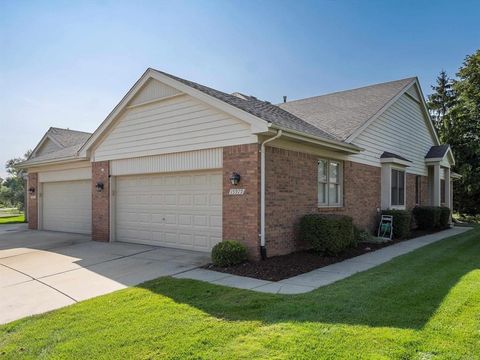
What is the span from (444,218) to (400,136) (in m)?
4.78

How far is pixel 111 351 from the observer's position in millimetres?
4152

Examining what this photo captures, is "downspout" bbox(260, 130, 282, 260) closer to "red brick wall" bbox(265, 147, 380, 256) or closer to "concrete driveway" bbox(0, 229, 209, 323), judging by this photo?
"red brick wall" bbox(265, 147, 380, 256)

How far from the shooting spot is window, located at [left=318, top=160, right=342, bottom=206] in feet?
36.7

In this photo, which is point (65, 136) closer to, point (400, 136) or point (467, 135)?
point (400, 136)

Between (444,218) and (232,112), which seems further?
(444,218)

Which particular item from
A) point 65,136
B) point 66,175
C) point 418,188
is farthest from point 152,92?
point 65,136

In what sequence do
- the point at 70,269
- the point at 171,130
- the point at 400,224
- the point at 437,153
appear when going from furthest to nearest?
the point at 437,153 → the point at 400,224 → the point at 171,130 → the point at 70,269

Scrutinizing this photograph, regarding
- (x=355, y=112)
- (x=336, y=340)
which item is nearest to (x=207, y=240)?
(x=336, y=340)

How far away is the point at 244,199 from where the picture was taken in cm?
888

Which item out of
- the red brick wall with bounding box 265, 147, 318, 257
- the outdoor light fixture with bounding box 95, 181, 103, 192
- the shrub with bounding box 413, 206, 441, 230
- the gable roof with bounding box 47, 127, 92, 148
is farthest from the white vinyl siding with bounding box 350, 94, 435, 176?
the gable roof with bounding box 47, 127, 92, 148

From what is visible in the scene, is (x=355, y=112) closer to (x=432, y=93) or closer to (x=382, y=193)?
(x=382, y=193)

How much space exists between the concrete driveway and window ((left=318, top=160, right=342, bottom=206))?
13.6 ft

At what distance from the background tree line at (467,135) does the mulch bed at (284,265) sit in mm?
18975

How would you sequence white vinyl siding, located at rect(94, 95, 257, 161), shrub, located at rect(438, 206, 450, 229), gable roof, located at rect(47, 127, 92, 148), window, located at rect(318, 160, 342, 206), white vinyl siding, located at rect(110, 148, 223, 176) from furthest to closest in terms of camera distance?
gable roof, located at rect(47, 127, 92, 148) → shrub, located at rect(438, 206, 450, 229) → window, located at rect(318, 160, 342, 206) → white vinyl siding, located at rect(110, 148, 223, 176) → white vinyl siding, located at rect(94, 95, 257, 161)
